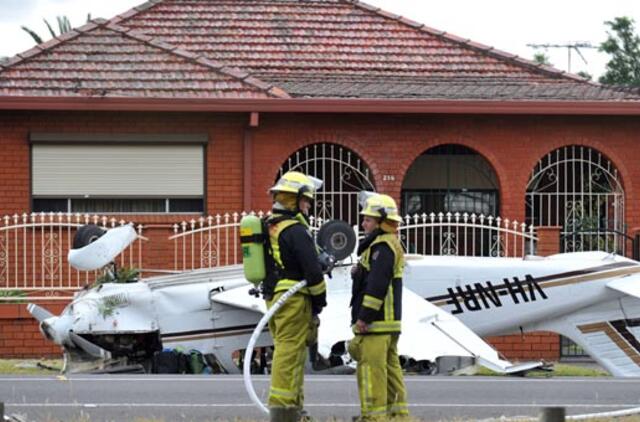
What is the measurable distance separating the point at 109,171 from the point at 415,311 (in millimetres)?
8128

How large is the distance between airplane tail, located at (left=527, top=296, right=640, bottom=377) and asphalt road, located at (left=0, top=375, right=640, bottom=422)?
0.89 m

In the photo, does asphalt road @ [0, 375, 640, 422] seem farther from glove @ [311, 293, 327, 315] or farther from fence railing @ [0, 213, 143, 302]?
fence railing @ [0, 213, 143, 302]

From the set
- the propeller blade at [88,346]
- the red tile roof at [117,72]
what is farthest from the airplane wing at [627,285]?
the red tile roof at [117,72]

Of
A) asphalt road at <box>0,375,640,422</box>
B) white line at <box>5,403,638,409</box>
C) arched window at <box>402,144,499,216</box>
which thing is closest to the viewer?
asphalt road at <box>0,375,640,422</box>

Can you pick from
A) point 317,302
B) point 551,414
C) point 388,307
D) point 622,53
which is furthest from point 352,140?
point 622,53

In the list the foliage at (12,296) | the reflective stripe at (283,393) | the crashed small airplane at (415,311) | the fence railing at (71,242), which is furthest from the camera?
the fence railing at (71,242)

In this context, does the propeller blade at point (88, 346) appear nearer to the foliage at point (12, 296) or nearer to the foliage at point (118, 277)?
the foliage at point (118, 277)

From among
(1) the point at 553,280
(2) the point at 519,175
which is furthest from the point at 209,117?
(1) the point at 553,280

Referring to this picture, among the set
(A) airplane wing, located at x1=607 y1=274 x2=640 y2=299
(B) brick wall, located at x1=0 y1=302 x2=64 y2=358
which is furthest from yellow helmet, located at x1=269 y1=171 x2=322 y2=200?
(B) brick wall, located at x1=0 y1=302 x2=64 y2=358

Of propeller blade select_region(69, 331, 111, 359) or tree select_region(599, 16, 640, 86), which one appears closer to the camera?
propeller blade select_region(69, 331, 111, 359)

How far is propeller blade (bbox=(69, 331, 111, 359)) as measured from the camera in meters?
15.2

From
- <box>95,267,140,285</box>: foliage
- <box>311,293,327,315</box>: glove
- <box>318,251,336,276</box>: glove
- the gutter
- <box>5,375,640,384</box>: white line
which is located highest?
the gutter

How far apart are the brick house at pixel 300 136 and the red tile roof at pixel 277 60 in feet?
0.13

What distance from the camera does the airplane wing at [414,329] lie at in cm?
1484
